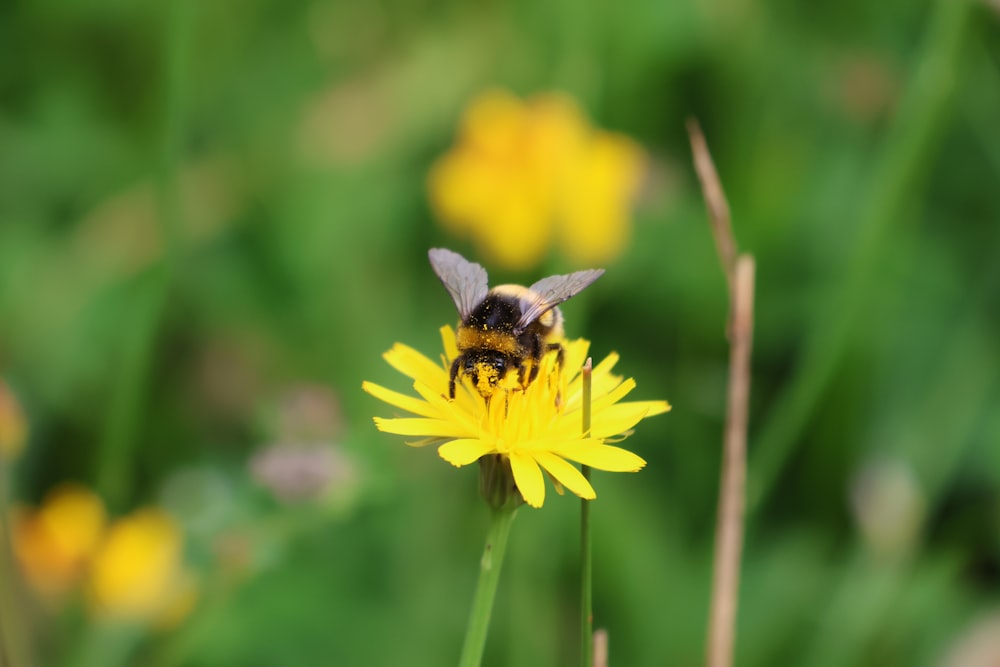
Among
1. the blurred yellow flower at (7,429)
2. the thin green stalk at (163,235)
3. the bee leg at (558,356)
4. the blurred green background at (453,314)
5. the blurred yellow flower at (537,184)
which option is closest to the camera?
the bee leg at (558,356)

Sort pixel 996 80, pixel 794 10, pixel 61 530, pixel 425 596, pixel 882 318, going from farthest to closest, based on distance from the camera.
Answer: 1. pixel 794 10
2. pixel 996 80
3. pixel 882 318
4. pixel 425 596
5. pixel 61 530

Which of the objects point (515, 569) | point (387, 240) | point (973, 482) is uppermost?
point (387, 240)

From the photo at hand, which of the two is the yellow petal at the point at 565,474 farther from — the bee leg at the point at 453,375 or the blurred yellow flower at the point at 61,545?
the blurred yellow flower at the point at 61,545

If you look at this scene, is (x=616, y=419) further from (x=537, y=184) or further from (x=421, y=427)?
(x=537, y=184)

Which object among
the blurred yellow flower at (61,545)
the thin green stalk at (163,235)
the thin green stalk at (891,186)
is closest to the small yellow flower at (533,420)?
the thin green stalk at (163,235)

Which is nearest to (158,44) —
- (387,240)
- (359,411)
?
(387,240)

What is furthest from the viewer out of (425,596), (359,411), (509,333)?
(359,411)

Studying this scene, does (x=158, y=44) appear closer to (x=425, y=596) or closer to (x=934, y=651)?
(x=425, y=596)

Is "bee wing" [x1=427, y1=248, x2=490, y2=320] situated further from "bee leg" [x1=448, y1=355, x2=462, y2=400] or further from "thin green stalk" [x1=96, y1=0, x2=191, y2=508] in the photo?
"thin green stalk" [x1=96, y1=0, x2=191, y2=508]
